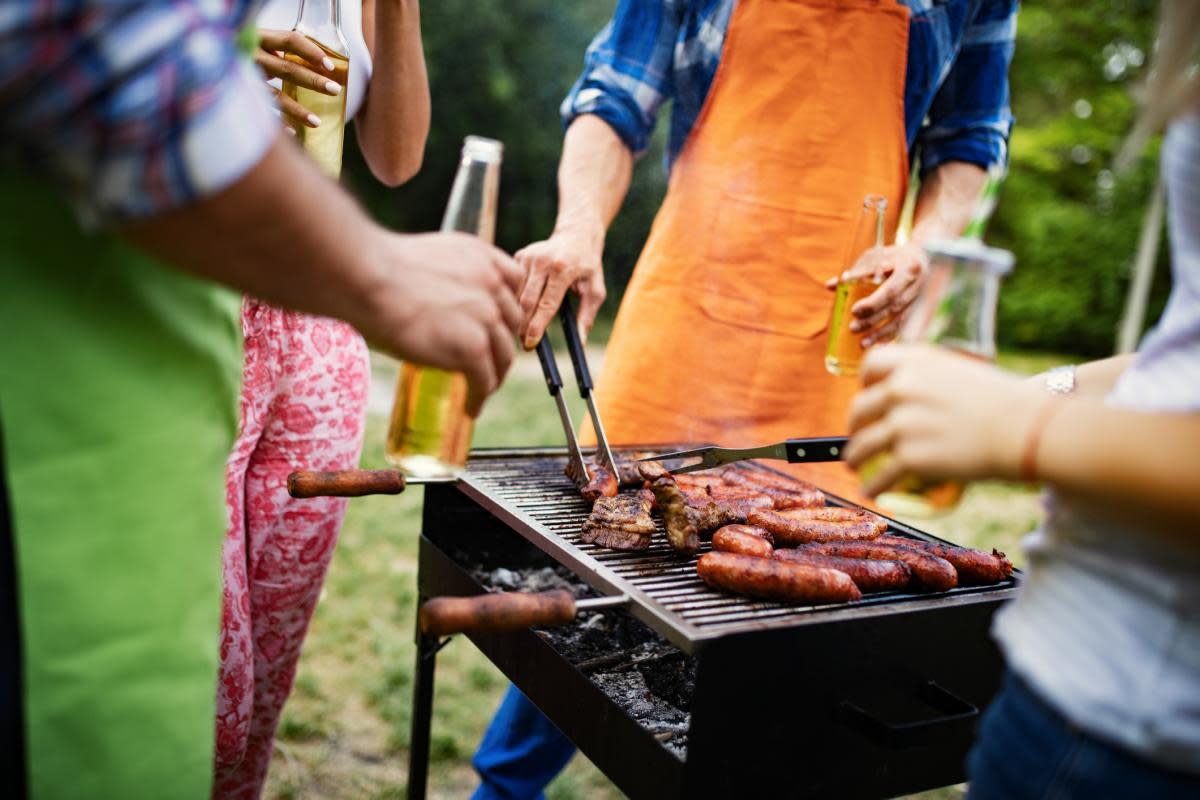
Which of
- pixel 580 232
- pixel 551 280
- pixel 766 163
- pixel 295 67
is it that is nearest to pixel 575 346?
pixel 551 280

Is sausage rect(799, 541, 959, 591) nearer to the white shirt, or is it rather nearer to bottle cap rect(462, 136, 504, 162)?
the white shirt

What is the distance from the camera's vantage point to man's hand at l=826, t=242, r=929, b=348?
231 cm

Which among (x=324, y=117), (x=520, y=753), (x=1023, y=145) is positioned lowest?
(x=520, y=753)

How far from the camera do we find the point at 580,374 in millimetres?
2359

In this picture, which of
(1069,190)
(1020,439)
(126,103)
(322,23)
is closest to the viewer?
(126,103)

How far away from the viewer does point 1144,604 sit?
1.02 metres

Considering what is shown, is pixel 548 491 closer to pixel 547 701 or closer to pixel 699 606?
pixel 547 701

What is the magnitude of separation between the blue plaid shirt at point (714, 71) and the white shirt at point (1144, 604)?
2.18 meters

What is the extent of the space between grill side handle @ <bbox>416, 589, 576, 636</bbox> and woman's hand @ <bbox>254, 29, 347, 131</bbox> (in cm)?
127

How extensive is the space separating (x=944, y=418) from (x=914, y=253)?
1.70 metres

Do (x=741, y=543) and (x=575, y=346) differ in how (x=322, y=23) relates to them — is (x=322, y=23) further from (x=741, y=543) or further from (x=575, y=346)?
(x=741, y=543)

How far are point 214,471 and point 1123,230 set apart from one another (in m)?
19.4

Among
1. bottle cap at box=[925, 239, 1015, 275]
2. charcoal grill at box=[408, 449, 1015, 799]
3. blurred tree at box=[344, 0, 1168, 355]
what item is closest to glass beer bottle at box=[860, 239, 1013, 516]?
bottle cap at box=[925, 239, 1015, 275]

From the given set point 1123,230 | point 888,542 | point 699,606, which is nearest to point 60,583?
point 699,606
